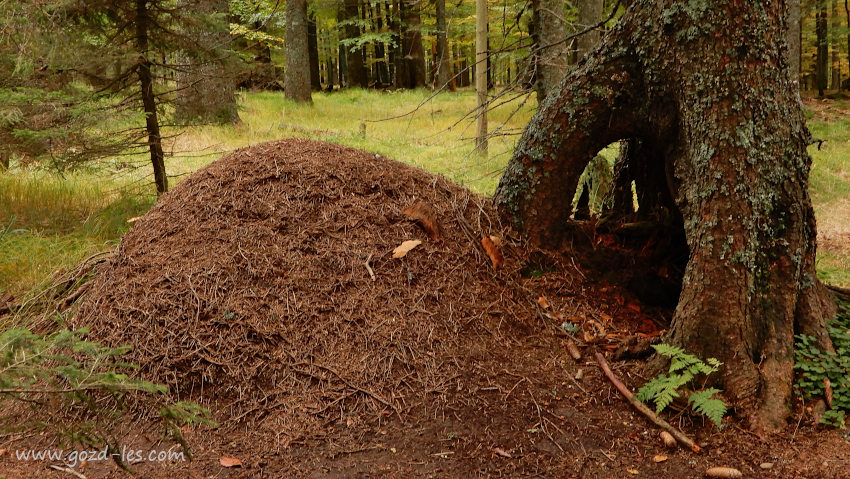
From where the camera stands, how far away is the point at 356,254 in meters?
4.23

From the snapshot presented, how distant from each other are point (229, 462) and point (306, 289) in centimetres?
125

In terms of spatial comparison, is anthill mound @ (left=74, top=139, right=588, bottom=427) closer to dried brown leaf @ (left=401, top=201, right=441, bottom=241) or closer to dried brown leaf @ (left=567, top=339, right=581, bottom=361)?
dried brown leaf @ (left=401, top=201, right=441, bottom=241)

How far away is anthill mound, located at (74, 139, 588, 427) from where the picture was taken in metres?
3.61

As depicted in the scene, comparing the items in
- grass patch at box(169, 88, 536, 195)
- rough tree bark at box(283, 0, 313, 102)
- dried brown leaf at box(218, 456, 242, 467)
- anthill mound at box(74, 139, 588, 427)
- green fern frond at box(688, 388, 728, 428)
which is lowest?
dried brown leaf at box(218, 456, 242, 467)

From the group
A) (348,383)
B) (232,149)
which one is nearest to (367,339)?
(348,383)

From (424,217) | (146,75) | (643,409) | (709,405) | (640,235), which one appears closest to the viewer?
(709,405)

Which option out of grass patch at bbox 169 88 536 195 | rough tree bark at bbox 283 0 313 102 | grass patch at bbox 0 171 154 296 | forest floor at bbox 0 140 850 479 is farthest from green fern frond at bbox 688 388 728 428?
rough tree bark at bbox 283 0 313 102

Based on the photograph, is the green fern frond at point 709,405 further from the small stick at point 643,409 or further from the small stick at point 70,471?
the small stick at point 70,471

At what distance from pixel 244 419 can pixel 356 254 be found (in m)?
1.36

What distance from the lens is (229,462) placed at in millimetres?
3094

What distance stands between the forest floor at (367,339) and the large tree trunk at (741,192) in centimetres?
40

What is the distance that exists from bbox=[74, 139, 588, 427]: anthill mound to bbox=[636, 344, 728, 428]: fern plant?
0.95 metres

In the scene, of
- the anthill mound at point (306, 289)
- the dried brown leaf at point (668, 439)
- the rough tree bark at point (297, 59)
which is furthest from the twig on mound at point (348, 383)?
the rough tree bark at point (297, 59)

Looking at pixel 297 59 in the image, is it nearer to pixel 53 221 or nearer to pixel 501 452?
pixel 53 221
